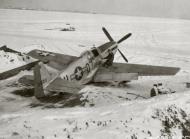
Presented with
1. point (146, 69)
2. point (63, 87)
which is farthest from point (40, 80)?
point (146, 69)

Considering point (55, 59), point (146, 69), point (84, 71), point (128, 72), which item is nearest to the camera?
point (84, 71)

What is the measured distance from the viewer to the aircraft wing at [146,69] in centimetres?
1587

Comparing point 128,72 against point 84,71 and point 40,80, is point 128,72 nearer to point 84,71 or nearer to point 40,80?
point 84,71

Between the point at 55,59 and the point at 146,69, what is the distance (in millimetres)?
5722

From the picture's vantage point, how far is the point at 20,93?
1404cm

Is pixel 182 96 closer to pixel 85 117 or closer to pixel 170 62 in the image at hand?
pixel 85 117

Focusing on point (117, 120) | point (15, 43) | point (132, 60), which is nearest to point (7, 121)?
point (117, 120)

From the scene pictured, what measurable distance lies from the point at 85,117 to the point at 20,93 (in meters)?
5.53

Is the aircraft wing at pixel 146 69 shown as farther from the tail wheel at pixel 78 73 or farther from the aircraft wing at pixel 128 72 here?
the tail wheel at pixel 78 73

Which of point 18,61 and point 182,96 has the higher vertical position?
point 18,61

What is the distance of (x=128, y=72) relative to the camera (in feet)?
55.7

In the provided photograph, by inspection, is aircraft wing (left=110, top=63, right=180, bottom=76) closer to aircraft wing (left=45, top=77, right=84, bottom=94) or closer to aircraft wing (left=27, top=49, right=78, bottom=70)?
aircraft wing (left=27, top=49, right=78, bottom=70)

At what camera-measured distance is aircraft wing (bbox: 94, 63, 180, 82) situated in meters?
15.6

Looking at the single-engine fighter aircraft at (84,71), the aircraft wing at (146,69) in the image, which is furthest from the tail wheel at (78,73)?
the aircraft wing at (146,69)
